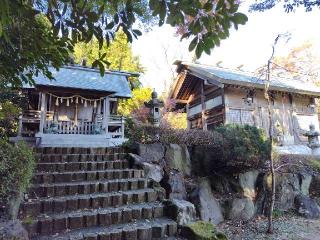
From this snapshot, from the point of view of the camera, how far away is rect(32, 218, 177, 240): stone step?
4.74m

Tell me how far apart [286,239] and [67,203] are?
17.2 ft

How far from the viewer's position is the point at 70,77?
14430 millimetres

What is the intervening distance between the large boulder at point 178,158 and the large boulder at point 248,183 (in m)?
1.80

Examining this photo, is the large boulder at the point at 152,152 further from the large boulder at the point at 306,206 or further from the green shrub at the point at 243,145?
the large boulder at the point at 306,206

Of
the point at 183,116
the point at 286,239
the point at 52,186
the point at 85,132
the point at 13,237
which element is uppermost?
the point at 183,116

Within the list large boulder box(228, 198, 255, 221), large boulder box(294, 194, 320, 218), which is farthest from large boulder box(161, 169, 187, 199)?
large boulder box(294, 194, 320, 218)

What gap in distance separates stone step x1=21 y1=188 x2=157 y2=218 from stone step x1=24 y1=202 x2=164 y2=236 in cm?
20

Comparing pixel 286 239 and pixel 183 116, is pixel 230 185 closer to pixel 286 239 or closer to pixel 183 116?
pixel 286 239

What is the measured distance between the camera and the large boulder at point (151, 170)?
788cm

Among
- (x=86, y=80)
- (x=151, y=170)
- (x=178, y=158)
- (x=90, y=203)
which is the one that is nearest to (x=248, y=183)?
(x=178, y=158)

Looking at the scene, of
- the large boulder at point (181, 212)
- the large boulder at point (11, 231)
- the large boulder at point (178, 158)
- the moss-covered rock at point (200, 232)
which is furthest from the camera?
the large boulder at point (178, 158)

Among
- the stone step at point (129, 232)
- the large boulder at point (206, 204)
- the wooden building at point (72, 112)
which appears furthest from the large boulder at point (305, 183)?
the wooden building at point (72, 112)

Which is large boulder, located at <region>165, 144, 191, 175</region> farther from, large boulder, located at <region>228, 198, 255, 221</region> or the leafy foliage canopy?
the leafy foliage canopy

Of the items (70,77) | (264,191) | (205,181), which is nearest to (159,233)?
(205,181)
